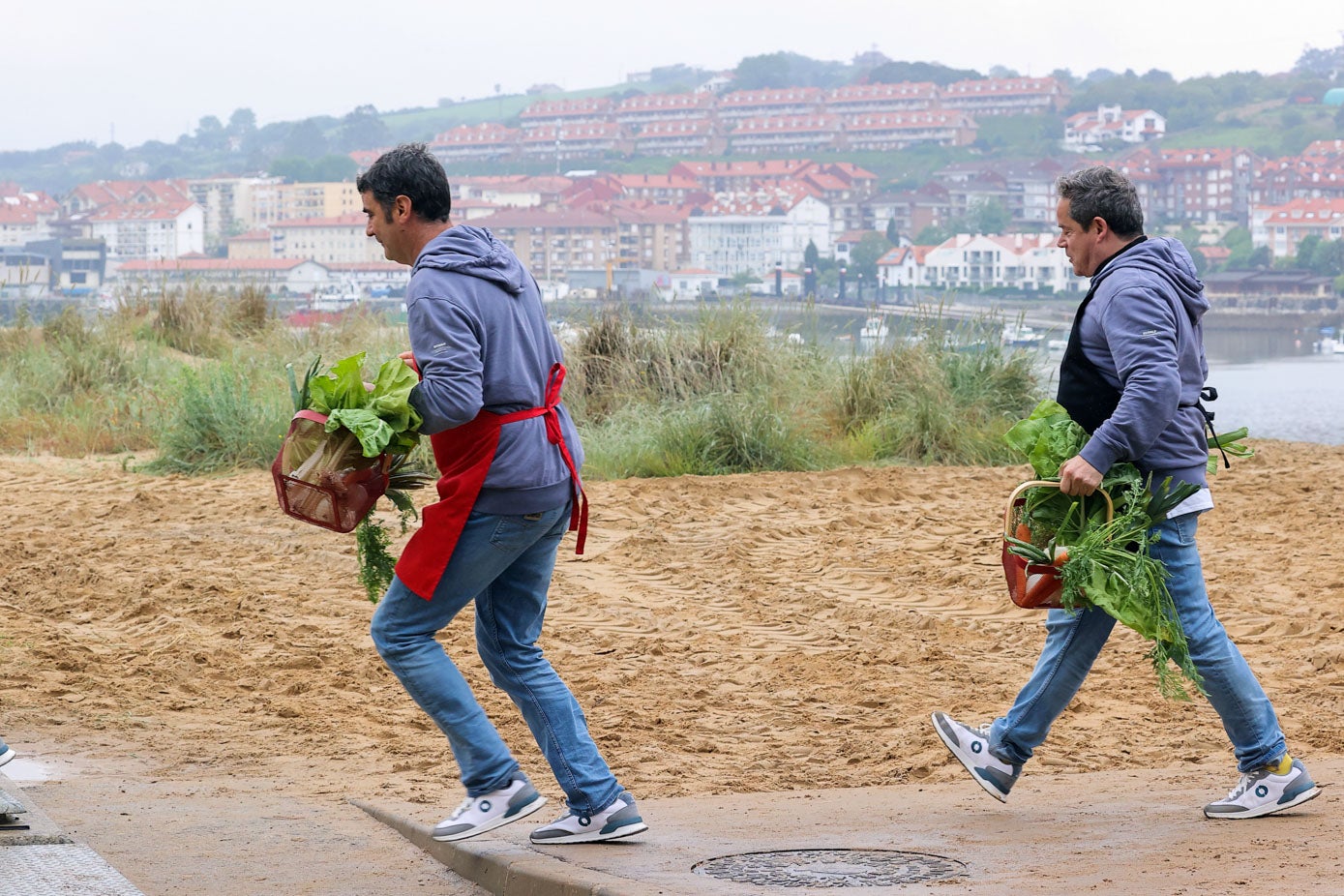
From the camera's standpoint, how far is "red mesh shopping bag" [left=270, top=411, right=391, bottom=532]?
13.6 feet

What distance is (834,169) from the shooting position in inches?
2707

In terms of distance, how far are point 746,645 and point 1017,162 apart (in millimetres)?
56779

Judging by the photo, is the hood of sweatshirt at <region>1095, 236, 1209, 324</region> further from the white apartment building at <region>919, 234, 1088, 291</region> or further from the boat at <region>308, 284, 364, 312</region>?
the white apartment building at <region>919, 234, 1088, 291</region>

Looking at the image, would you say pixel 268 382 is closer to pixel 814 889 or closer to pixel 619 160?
pixel 814 889

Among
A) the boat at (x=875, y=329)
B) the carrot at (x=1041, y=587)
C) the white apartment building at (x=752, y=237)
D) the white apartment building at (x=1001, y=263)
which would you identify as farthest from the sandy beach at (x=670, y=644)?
A: the white apartment building at (x=752, y=237)

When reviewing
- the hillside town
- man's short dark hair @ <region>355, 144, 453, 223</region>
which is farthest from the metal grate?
the hillside town

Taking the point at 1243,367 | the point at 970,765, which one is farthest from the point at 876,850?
the point at 1243,367

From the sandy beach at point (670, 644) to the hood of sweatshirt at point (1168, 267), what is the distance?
4.68ft

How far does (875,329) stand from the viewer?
15.1 meters

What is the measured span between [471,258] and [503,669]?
106 cm

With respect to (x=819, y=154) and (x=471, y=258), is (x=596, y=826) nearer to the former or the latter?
(x=471, y=258)

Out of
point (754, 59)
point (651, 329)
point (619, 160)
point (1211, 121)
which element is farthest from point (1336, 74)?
point (651, 329)

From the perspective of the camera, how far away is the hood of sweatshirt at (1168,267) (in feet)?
14.0

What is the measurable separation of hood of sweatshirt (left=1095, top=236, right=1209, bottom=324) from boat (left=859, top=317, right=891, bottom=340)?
34.5 ft
